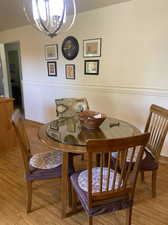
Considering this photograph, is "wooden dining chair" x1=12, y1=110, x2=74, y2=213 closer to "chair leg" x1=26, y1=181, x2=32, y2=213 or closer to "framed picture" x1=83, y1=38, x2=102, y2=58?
"chair leg" x1=26, y1=181, x2=32, y2=213

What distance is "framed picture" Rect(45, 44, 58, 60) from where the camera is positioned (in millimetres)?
3733

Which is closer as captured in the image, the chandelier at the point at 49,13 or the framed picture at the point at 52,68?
the chandelier at the point at 49,13

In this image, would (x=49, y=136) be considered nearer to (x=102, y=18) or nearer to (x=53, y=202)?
(x=53, y=202)

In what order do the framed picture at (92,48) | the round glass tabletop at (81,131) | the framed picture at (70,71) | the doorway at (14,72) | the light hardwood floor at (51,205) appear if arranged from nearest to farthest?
1. the round glass tabletop at (81,131)
2. the light hardwood floor at (51,205)
3. the framed picture at (92,48)
4. the framed picture at (70,71)
5. the doorway at (14,72)

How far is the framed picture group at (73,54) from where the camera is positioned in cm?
317

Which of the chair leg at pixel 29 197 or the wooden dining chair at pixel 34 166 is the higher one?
the wooden dining chair at pixel 34 166

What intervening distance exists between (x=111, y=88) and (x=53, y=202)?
1916mm

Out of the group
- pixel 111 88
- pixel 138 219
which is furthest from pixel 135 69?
pixel 138 219

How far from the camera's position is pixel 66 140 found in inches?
62.1

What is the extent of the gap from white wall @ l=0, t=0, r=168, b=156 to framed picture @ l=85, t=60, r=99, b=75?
0.08 m

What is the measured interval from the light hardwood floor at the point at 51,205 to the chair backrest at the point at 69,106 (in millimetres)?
895

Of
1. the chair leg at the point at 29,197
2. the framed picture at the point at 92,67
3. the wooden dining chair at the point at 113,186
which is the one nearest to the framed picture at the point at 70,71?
the framed picture at the point at 92,67

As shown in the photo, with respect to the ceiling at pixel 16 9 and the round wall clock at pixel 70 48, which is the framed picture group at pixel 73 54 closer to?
the round wall clock at pixel 70 48

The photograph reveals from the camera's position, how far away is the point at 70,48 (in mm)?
3488
